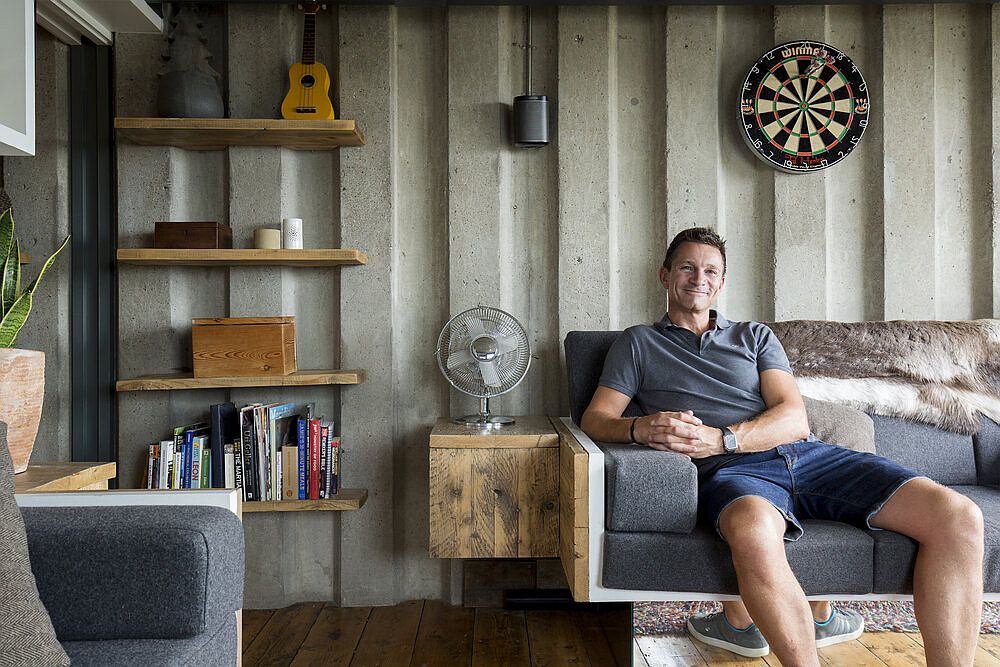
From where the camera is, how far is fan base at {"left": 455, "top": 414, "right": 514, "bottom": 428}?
2619 millimetres

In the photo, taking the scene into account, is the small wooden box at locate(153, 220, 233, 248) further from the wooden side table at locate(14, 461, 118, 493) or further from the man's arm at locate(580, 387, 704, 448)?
the man's arm at locate(580, 387, 704, 448)

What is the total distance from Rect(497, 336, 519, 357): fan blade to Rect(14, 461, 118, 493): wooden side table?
49.6 inches

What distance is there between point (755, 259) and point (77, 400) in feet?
8.89

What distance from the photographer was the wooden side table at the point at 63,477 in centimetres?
180

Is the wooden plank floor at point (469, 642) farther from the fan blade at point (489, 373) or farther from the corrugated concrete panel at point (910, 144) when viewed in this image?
the corrugated concrete panel at point (910, 144)

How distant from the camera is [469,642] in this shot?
2555 mm

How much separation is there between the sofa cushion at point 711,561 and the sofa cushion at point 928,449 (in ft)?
2.21

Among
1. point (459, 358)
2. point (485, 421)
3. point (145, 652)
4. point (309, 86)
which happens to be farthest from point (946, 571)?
point (309, 86)

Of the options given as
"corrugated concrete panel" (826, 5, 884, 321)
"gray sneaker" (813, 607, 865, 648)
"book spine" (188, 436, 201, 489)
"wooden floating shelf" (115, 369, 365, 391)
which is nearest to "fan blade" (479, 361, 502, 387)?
"wooden floating shelf" (115, 369, 365, 391)

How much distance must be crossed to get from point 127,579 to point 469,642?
1.45m

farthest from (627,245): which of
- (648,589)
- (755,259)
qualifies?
(648,589)

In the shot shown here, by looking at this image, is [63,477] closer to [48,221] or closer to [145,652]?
[145,652]

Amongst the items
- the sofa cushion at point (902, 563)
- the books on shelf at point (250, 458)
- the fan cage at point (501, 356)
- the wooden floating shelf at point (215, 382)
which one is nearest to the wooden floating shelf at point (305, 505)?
the books on shelf at point (250, 458)

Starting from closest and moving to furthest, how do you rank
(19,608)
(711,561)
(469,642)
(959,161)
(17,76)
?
1. (19,608)
2. (711,561)
3. (17,76)
4. (469,642)
5. (959,161)
